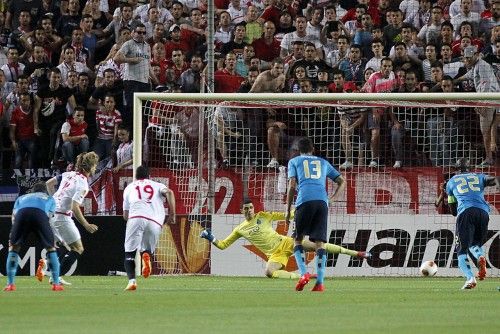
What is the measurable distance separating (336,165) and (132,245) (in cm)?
647

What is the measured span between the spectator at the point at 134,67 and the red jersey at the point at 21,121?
6.05ft

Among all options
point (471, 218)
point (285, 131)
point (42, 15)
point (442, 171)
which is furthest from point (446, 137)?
point (42, 15)

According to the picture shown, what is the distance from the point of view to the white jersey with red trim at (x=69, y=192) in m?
19.3

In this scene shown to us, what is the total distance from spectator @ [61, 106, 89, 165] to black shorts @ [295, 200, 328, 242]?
8254 millimetres

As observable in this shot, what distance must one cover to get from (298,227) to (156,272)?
20.7 ft

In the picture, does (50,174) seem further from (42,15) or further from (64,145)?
(42,15)

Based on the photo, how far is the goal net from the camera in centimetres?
2242

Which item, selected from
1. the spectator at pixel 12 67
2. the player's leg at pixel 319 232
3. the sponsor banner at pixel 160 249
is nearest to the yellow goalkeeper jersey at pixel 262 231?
the sponsor banner at pixel 160 249

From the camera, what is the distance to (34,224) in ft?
56.6

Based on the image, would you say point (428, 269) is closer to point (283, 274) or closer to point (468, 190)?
point (283, 274)

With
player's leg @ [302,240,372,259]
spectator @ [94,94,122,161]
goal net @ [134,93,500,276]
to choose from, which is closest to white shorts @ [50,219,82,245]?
goal net @ [134,93,500,276]

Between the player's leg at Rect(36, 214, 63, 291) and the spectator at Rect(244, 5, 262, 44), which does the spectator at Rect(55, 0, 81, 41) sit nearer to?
the spectator at Rect(244, 5, 262, 44)

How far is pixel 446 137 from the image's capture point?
74.5ft

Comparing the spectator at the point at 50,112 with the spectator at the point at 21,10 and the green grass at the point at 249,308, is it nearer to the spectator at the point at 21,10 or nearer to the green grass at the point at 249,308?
the spectator at the point at 21,10
